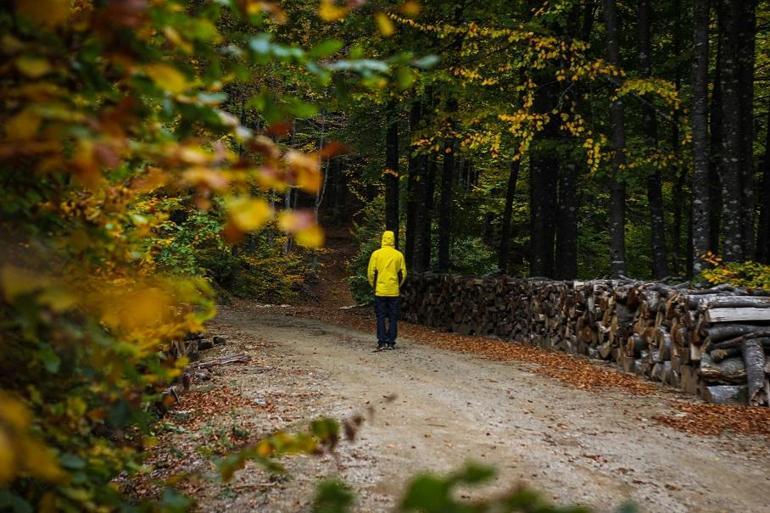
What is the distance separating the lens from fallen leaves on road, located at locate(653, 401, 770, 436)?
615 cm

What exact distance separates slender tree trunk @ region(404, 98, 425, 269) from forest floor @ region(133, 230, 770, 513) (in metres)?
9.07

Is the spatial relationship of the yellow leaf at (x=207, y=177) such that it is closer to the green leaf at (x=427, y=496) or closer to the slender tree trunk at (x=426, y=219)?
the green leaf at (x=427, y=496)

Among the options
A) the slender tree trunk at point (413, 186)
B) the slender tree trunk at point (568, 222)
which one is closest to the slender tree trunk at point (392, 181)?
the slender tree trunk at point (413, 186)

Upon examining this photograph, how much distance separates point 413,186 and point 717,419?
47.2 ft

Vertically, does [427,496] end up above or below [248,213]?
below

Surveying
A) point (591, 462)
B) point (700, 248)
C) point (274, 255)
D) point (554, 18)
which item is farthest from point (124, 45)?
point (274, 255)

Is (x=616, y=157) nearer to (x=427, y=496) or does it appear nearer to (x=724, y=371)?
(x=724, y=371)

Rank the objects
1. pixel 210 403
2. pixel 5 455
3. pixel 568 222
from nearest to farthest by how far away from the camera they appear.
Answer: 1. pixel 5 455
2. pixel 210 403
3. pixel 568 222

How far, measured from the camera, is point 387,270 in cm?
1170

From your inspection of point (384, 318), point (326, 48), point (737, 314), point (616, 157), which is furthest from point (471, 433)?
point (616, 157)

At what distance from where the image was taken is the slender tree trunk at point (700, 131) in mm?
10883

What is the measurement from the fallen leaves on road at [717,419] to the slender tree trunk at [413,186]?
11.9m

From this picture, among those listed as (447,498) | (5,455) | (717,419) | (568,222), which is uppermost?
(568,222)

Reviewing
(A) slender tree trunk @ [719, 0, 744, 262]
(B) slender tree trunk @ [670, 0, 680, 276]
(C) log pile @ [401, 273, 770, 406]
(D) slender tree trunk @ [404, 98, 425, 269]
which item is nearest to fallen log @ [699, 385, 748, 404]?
(C) log pile @ [401, 273, 770, 406]
